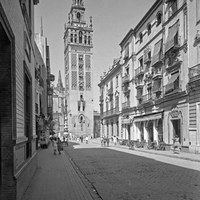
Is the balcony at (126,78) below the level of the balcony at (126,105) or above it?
above

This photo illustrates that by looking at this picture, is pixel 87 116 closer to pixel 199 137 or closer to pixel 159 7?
pixel 159 7

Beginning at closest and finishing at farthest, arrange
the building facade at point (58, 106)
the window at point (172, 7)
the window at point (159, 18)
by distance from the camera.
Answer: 1. the window at point (172, 7)
2. the window at point (159, 18)
3. the building facade at point (58, 106)

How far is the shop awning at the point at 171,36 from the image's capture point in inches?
875

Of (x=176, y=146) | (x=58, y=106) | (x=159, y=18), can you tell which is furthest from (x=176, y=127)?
(x=58, y=106)

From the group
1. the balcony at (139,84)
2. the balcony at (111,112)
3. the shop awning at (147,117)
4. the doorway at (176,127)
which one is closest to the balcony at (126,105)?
the shop awning at (147,117)

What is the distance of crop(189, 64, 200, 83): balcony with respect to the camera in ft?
61.3

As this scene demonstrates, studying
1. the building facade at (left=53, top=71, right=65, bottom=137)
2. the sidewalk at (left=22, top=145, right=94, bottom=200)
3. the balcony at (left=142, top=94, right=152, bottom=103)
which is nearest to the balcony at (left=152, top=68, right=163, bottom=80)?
the balcony at (left=142, top=94, right=152, bottom=103)

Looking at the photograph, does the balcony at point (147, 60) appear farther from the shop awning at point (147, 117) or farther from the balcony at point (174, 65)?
the shop awning at point (147, 117)

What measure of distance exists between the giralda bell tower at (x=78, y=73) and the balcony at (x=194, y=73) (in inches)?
2216

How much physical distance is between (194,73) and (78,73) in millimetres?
59813

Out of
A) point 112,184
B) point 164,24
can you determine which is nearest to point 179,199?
point 112,184

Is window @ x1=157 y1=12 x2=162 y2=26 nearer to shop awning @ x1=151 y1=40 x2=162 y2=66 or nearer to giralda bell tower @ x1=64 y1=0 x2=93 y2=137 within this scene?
shop awning @ x1=151 y1=40 x2=162 y2=66

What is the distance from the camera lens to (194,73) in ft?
63.2

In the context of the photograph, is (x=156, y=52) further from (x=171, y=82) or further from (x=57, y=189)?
(x=57, y=189)
